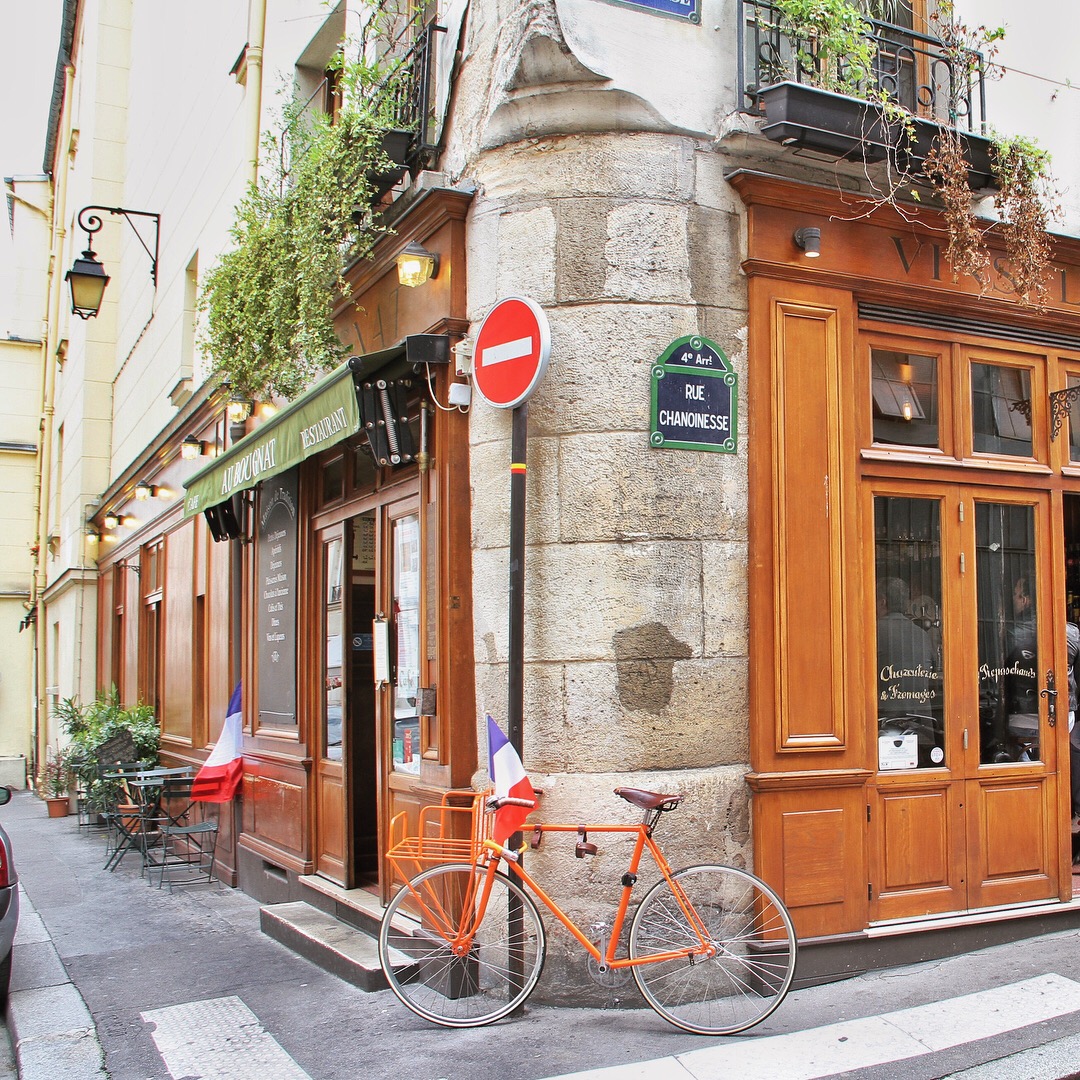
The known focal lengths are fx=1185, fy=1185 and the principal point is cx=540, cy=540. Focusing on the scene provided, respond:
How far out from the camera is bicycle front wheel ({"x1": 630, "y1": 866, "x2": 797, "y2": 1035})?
5.21 m

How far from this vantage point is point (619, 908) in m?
5.36

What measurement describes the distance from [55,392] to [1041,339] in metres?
20.9

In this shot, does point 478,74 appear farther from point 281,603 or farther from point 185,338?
point 185,338

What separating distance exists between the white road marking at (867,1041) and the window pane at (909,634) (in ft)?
4.47

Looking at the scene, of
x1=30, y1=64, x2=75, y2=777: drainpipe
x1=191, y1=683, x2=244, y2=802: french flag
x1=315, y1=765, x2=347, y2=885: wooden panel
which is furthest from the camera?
x1=30, y1=64, x2=75, y2=777: drainpipe

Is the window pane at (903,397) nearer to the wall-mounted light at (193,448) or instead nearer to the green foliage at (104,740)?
the wall-mounted light at (193,448)

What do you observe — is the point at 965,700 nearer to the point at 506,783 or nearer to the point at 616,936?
the point at 616,936

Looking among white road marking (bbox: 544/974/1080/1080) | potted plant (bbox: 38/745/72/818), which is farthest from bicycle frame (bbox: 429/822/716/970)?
potted plant (bbox: 38/745/72/818)

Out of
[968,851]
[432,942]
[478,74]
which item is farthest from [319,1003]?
[478,74]

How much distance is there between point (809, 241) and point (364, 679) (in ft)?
14.4

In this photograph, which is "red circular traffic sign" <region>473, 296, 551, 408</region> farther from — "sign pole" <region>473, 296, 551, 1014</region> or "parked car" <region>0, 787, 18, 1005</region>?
"parked car" <region>0, 787, 18, 1005</region>

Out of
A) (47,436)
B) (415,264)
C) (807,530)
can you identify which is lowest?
(807,530)

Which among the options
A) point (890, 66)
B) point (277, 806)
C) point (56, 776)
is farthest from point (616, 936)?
point (56, 776)

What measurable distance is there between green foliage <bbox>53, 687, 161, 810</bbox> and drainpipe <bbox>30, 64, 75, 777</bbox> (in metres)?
8.19
